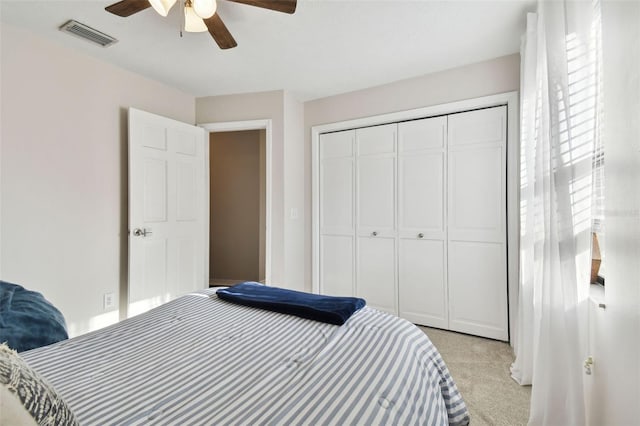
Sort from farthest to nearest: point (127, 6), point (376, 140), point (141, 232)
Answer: point (376, 140) < point (141, 232) < point (127, 6)

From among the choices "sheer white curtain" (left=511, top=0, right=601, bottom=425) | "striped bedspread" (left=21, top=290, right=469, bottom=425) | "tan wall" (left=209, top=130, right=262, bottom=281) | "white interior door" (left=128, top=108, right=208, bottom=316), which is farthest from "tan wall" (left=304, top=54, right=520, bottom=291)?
"striped bedspread" (left=21, top=290, right=469, bottom=425)

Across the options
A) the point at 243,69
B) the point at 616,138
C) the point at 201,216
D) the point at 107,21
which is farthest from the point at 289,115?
the point at 616,138

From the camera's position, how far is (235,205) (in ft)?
15.5

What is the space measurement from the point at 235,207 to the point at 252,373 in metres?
3.99

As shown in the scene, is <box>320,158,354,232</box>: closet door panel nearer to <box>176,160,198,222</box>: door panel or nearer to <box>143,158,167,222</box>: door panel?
<box>176,160,198,222</box>: door panel

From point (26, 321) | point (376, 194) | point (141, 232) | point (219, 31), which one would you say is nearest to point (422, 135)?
point (376, 194)

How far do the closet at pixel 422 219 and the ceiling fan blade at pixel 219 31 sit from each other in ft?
5.45

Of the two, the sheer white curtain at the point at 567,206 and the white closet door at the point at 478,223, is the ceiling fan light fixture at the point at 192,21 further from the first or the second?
the white closet door at the point at 478,223

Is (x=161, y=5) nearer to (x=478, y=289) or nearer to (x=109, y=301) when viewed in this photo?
(x=109, y=301)

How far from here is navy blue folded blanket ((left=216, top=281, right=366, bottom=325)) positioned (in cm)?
130

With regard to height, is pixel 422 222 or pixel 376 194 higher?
pixel 376 194

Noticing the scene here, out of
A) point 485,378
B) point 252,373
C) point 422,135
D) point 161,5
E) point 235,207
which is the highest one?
point 161,5

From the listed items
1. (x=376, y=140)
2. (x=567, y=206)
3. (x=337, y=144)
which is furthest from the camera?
(x=337, y=144)

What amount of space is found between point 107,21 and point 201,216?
186cm
